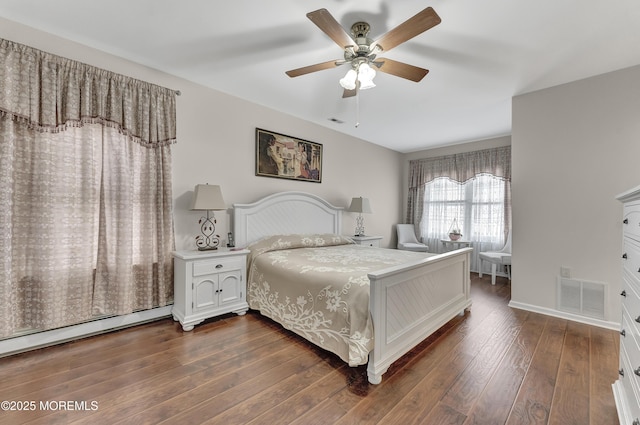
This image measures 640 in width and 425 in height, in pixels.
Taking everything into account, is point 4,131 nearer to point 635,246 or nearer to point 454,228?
point 635,246

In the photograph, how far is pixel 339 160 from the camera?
4711 millimetres

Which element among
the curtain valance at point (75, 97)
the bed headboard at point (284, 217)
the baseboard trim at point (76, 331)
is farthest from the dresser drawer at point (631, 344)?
the curtain valance at point (75, 97)

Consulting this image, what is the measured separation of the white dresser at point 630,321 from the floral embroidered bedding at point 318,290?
1.22 metres

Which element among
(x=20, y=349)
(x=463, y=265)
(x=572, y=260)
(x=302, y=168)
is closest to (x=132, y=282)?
(x=20, y=349)

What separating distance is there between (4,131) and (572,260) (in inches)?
203

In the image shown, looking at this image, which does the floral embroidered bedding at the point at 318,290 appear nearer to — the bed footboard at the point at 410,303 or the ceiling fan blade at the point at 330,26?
the bed footboard at the point at 410,303

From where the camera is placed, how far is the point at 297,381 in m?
1.79

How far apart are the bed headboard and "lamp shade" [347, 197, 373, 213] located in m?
0.23

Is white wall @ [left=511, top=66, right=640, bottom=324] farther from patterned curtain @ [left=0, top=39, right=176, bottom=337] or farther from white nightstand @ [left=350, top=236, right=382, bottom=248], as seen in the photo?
patterned curtain @ [left=0, top=39, right=176, bottom=337]

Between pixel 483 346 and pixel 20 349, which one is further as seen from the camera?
pixel 483 346

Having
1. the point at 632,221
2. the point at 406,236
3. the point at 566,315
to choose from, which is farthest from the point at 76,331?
the point at 406,236

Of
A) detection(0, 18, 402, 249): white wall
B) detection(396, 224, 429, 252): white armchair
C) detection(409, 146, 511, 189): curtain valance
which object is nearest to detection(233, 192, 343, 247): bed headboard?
detection(0, 18, 402, 249): white wall

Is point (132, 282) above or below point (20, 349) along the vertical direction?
above

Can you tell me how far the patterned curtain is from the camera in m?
2.04
